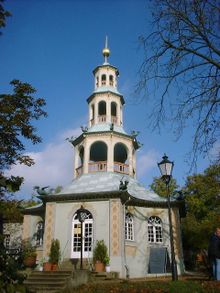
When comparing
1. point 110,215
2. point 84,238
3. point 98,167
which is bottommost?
point 84,238

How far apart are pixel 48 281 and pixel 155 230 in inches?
349

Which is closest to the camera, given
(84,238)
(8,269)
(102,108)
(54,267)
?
(8,269)

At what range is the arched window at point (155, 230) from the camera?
22.1 meters

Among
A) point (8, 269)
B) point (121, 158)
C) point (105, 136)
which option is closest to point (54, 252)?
point (105, 136)

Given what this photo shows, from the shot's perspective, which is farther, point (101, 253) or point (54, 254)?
point (54, 254)

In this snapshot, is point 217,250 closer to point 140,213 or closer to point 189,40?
point 189,40

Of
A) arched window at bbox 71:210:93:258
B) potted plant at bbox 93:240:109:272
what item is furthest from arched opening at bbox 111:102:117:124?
potted plant at bbox 93:240:109:272

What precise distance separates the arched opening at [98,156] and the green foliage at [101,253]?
6.75 m

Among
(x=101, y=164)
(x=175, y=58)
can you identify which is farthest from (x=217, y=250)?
(x=101, y=164)

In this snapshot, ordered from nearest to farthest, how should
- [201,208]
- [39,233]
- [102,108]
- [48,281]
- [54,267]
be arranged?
[48,281]
[54,267]
[39,233]
[102,108]
[201,208]

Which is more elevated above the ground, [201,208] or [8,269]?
[201,208]

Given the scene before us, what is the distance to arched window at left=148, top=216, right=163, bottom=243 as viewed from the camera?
870 inches

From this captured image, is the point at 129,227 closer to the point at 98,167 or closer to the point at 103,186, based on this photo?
the point at 103,186

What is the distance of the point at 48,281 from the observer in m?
15.9
